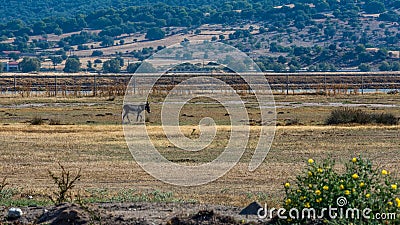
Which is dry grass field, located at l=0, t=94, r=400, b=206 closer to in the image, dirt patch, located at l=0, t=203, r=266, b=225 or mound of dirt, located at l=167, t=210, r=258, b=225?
dirt patch, located at l=0, t=203, r=266, b=225

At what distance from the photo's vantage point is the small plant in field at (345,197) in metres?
10.3

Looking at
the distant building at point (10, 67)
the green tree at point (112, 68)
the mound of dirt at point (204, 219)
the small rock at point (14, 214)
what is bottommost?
the distant building at point (10, 67)

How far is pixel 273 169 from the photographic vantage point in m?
20.3

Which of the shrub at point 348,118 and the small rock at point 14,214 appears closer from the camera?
the small rock at point 14,214

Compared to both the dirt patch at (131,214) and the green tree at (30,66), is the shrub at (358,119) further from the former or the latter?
the green tree at (30,66)

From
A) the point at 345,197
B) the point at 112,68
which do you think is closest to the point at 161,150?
the point at 345,197

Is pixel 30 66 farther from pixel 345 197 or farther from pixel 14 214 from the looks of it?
pixel 345 197

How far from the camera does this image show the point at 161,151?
2533 cm

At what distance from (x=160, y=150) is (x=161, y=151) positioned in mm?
332

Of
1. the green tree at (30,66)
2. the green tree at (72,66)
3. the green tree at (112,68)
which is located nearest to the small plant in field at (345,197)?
the green tree at (112,68)

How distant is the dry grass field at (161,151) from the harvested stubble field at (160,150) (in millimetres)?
18

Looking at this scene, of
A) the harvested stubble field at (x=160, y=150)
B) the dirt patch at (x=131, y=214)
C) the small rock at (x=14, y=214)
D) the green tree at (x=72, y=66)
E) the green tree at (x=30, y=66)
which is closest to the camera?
the dirt patch at (x=131, y=214)

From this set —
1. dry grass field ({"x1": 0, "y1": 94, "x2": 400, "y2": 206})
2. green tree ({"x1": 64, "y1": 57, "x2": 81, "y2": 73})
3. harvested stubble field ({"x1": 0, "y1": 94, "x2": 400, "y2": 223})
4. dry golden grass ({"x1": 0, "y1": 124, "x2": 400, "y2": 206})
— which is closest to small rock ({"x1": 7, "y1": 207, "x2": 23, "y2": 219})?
harvested stubble field ({"x1": 0, "y1": 94, "x2": 400, "y2": 223})

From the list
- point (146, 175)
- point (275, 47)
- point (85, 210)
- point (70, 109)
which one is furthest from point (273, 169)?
point (275, 47)
